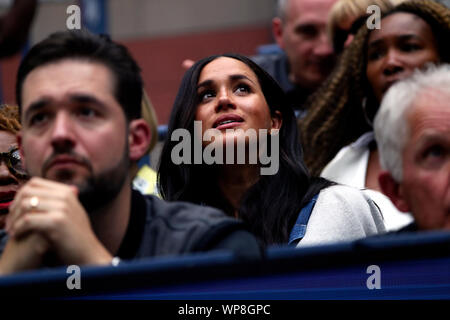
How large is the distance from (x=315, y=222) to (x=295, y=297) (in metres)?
1.02

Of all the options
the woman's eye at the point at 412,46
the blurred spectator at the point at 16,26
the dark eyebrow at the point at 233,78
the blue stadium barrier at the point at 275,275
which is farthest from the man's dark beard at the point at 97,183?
the blurred spectator at the point at 16,26

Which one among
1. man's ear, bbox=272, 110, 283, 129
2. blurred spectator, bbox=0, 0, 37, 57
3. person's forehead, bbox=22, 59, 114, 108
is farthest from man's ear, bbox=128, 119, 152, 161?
blurred spectator, bbox=0, 0, 37, 57

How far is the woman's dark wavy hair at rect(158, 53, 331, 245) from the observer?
2701 millimetres

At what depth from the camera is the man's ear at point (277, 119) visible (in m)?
3.07

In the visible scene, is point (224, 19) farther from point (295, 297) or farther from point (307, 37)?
point (295, 297)

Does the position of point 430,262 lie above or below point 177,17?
below

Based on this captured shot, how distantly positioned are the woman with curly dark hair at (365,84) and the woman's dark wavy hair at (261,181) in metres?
0.36

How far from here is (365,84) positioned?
358cm

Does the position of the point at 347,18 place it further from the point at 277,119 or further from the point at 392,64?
the point at 277,119

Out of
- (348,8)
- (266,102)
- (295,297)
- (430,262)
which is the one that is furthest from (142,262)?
(348,8)

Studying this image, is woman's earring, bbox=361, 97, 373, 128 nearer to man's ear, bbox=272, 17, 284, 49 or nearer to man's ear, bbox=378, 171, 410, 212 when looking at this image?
man's ear, bbox=272, 17, 284, 49

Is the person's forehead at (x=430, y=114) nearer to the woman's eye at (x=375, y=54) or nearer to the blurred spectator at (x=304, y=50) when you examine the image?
the woman's eye at (x=375, y=54)

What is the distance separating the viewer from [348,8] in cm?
384

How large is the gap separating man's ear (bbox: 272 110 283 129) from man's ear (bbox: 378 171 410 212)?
3.95 ft
